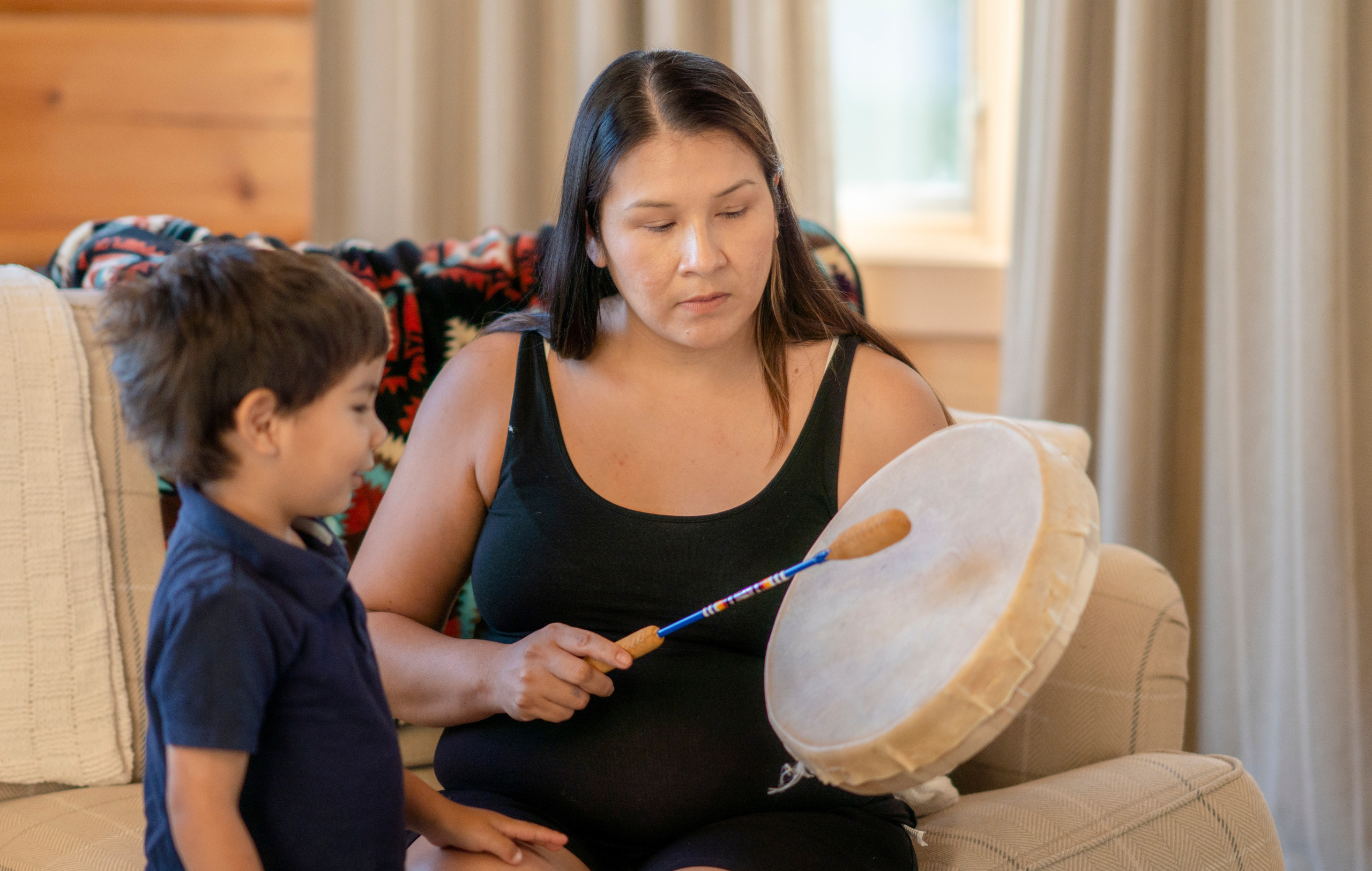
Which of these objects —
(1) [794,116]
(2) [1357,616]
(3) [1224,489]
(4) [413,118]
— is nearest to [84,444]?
(4) [413,118]

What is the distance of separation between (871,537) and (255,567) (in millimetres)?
470

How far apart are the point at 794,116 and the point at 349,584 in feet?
5.10

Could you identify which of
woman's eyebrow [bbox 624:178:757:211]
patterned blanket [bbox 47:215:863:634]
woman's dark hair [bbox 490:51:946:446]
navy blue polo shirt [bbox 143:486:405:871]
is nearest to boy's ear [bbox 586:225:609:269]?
woman's dark hair [bbox 490:51:946:446]

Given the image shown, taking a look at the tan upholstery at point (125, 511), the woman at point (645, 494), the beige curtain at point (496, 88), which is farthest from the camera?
the beige curtain at point (496, 88)

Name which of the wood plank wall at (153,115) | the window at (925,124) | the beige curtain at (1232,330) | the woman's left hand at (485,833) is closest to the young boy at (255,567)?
the woman's left hand at (485,833)

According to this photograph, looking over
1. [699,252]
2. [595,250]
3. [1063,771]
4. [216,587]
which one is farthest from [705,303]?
[1063,771]

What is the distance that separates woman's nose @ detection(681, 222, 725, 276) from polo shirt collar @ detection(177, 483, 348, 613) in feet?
1.54

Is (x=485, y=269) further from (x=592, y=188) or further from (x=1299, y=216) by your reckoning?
(x=1299, y=216)

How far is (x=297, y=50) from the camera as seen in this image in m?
1.93

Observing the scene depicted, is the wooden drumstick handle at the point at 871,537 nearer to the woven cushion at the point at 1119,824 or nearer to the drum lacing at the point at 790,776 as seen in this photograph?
the drum lacing at the point at 790,776

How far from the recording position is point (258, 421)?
2.55 feet

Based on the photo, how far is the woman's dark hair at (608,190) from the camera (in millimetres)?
1156

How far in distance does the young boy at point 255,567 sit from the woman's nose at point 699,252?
0.38 meters

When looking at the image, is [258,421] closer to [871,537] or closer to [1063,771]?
[871,537]
